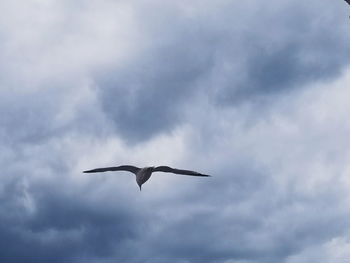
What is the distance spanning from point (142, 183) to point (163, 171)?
230cm

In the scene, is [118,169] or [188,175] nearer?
[188,175]

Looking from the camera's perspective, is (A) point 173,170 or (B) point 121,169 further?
(B) point 121,169

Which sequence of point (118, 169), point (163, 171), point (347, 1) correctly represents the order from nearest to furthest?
point (347, 1)
point (163, 171)
point (118, 169)

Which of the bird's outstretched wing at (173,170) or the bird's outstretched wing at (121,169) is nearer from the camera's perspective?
the bird's outstretched wing at (173,170)

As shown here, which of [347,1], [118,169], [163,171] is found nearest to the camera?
[347,1]

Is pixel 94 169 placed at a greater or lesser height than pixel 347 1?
lesser

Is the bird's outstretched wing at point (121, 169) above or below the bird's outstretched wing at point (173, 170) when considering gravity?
above

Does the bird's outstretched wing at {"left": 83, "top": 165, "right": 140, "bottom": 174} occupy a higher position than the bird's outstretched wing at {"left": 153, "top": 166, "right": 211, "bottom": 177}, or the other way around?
the bird's outstretched wing at {"left": 83, "top": 165, "right": 140, "bottom": 174}

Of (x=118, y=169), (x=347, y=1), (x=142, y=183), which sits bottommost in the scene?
(x=142, y=183)

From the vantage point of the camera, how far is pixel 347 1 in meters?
49.3

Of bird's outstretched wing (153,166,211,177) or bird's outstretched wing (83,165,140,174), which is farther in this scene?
bird's outstretched wing (83,165,140,174)

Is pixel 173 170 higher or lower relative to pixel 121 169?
lower

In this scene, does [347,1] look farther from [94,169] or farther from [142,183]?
[94,169]

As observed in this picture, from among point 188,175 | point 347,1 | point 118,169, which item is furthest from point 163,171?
point 347,1
